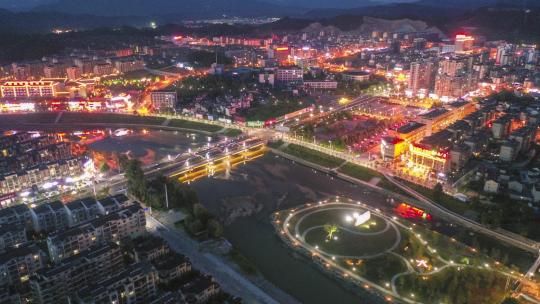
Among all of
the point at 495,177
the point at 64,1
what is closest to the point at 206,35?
the point at 495,177

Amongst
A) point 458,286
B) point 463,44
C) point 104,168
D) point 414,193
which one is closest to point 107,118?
point 104,168

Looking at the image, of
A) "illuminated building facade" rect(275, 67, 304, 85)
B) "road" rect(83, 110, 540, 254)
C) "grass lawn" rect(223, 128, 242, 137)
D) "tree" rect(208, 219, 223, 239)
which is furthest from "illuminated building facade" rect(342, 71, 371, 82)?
"tree" rect(208, 219, 223, 239)

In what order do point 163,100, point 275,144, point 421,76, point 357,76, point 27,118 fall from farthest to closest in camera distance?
point 357,76
point 421,76
point 163,100
point 27,118
point 275,144

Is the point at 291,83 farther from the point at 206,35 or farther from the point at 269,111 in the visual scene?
the point at 206,35

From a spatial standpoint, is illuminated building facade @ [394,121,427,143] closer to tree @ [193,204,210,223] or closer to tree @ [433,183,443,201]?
tree @ [433,183,443,201]

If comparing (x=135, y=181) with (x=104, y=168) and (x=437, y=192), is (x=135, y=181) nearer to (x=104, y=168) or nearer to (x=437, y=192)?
(x=104, y=168)

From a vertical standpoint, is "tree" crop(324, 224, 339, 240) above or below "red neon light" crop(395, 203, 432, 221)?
above
